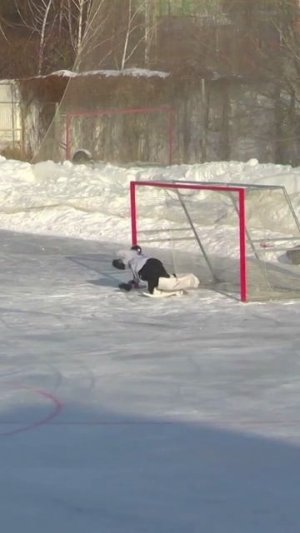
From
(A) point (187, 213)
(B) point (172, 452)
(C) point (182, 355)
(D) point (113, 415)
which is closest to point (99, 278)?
(A) point (187, 213)

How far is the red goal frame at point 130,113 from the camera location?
18.2m

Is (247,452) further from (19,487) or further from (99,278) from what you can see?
(99,278)

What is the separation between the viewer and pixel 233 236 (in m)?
12.3

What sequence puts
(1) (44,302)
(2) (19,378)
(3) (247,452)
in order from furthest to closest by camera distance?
1. (1) (44,302)
2. (2) (19,378)
3. (3) (247,452)

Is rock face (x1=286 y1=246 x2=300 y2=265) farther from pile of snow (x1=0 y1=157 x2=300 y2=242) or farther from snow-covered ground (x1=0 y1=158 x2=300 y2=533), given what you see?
pile of snow (x1=0 y1=157 x2=300 y2=242)

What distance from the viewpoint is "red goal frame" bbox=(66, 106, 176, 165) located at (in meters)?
18.2

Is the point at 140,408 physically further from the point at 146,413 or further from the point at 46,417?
the point at 46,417

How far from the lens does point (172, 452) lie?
6.19 meters

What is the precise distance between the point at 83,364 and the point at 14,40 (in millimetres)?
26280

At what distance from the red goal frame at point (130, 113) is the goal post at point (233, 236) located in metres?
5.42

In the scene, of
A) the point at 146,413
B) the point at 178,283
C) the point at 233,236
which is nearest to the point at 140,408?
the point at 146,413

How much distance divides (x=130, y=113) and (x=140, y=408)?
40.8ft

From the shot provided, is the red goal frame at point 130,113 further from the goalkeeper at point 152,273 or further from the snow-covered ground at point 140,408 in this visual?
the goalkeeper at point 152,273

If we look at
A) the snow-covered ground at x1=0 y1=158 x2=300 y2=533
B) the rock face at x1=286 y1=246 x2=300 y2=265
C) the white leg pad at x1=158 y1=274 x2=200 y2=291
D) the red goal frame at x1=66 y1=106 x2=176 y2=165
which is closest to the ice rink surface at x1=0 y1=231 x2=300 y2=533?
the snow-covered ground at x1=0 y1=158 x2=300 y2=533
